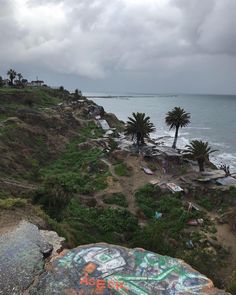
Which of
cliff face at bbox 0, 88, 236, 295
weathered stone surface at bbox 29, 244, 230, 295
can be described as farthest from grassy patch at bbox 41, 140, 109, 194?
weathered stone surface at bbox 29, 244, 230, 295

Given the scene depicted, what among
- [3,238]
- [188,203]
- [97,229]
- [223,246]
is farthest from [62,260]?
[188,203]

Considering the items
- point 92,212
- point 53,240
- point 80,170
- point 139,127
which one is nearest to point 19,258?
point 53,240

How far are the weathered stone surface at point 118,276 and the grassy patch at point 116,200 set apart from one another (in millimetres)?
20685

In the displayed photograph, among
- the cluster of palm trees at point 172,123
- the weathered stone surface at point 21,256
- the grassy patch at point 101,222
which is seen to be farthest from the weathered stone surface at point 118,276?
the cluster of palm trees at point 172,123

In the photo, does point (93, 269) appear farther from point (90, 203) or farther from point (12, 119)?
point (12, 119)

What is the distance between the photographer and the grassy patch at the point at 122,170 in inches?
1809

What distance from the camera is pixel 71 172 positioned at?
1859 inches

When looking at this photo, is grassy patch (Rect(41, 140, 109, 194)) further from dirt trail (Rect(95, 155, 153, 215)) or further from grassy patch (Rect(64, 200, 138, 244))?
grassy patch (Rect(64, 200, 138, 244))

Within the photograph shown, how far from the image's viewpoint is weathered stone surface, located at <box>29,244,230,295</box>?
49.6ft

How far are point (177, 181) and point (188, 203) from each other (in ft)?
A: 20.0

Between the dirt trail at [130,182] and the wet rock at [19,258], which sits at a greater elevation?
the wet rock at [19,258]

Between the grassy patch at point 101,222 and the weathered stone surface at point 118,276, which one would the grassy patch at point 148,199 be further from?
the weathered stone surface at point 118,276

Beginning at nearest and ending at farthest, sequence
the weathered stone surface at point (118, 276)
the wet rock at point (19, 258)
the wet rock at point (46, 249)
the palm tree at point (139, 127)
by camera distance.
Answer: the weathered stone surface at point (118, 276) < the wet rock at point (19, 258) < the wet rock at point (46, 249) < the palm tree at point (139, 127)

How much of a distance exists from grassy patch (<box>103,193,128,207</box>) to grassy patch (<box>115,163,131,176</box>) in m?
6.09
